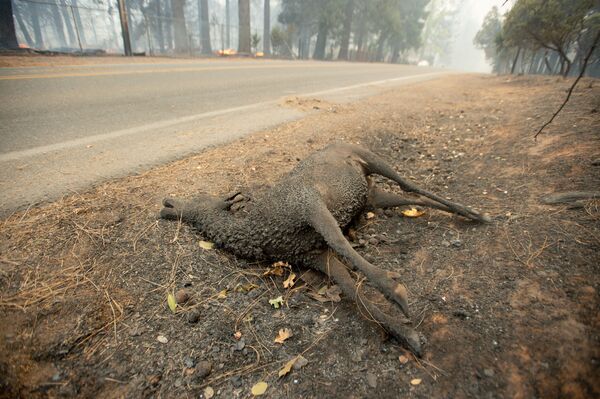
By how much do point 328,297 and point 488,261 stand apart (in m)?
1.08

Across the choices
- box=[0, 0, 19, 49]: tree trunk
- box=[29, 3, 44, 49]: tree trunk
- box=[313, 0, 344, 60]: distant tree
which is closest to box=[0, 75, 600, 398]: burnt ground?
box=[0, 0, 19, 49]: tree trunk

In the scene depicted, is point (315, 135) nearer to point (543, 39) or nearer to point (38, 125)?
point (38, 125)

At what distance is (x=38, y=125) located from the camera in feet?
13.8

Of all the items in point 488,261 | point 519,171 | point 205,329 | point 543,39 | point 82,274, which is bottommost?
point 205,329

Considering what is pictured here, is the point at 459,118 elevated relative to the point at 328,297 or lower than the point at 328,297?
elevated

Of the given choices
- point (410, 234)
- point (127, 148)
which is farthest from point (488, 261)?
point (127, 148)

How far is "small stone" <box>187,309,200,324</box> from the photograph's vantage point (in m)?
1.81

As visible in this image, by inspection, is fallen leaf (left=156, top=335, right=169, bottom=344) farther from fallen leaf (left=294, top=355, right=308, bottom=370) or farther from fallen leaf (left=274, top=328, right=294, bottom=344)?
fallen leaf (left=294, top=355, right=308, bottom=370)

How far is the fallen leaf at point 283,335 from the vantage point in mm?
1742

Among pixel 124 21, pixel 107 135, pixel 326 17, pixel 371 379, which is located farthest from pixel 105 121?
pixel 326 17

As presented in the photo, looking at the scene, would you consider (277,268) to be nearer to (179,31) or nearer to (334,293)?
(334,293)

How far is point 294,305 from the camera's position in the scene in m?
1.98

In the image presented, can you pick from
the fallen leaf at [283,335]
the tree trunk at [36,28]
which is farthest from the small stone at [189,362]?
the tree trunk at [36,28]

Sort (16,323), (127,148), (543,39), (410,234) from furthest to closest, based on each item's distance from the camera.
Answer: (543,39), (127,148), (410,234), (16,323)
